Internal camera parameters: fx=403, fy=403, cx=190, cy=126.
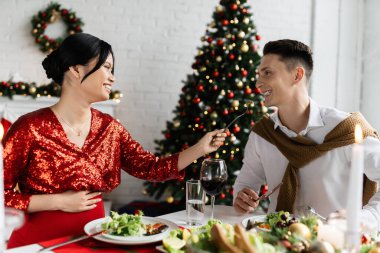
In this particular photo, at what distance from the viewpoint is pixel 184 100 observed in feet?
11.8

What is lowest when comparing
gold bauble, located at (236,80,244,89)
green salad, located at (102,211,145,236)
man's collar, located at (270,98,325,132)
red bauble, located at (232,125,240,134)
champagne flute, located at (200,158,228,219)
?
green salad, located at (102,211,145,236)

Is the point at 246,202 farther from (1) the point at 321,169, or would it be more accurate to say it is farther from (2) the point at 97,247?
(2) the point at 97,247

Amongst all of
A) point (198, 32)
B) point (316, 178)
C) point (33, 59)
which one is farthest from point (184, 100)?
point (316, 178)

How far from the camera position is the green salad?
3.91ft

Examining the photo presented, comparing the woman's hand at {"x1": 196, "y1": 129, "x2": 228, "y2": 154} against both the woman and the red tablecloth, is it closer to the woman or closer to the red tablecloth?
the woman

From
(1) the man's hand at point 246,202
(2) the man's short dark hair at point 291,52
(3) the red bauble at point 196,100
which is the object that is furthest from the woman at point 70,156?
(3) the red bauble at point 196,100

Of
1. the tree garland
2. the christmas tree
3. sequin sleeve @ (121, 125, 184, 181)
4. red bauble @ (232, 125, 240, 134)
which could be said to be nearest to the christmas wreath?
the tree garland

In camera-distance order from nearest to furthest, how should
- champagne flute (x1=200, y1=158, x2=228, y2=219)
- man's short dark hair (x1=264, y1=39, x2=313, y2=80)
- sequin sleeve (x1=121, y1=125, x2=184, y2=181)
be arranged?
champagne flute (x1=200, y1=158, x2=228, y2=219), sequin sleeve (x1=121, y1=125, x2=184, y2=181), man's short dark hair (x1=264, y1=39, x2=313, y2=80)

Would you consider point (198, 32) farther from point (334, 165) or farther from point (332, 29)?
point (334, 165)

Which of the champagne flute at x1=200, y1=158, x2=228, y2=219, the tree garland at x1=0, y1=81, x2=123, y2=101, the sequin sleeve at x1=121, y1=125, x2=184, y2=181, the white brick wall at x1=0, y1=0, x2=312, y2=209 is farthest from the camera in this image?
the white brick wall at x1=0, y1=0, x2=312, y2=209

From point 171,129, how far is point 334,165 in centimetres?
202

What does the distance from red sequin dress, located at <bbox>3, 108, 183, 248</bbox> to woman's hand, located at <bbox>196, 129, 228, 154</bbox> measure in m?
0.15

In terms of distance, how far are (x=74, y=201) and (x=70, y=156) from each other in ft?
0.68

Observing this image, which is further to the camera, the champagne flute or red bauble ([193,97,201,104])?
red bauble ([193,97,201,104])
